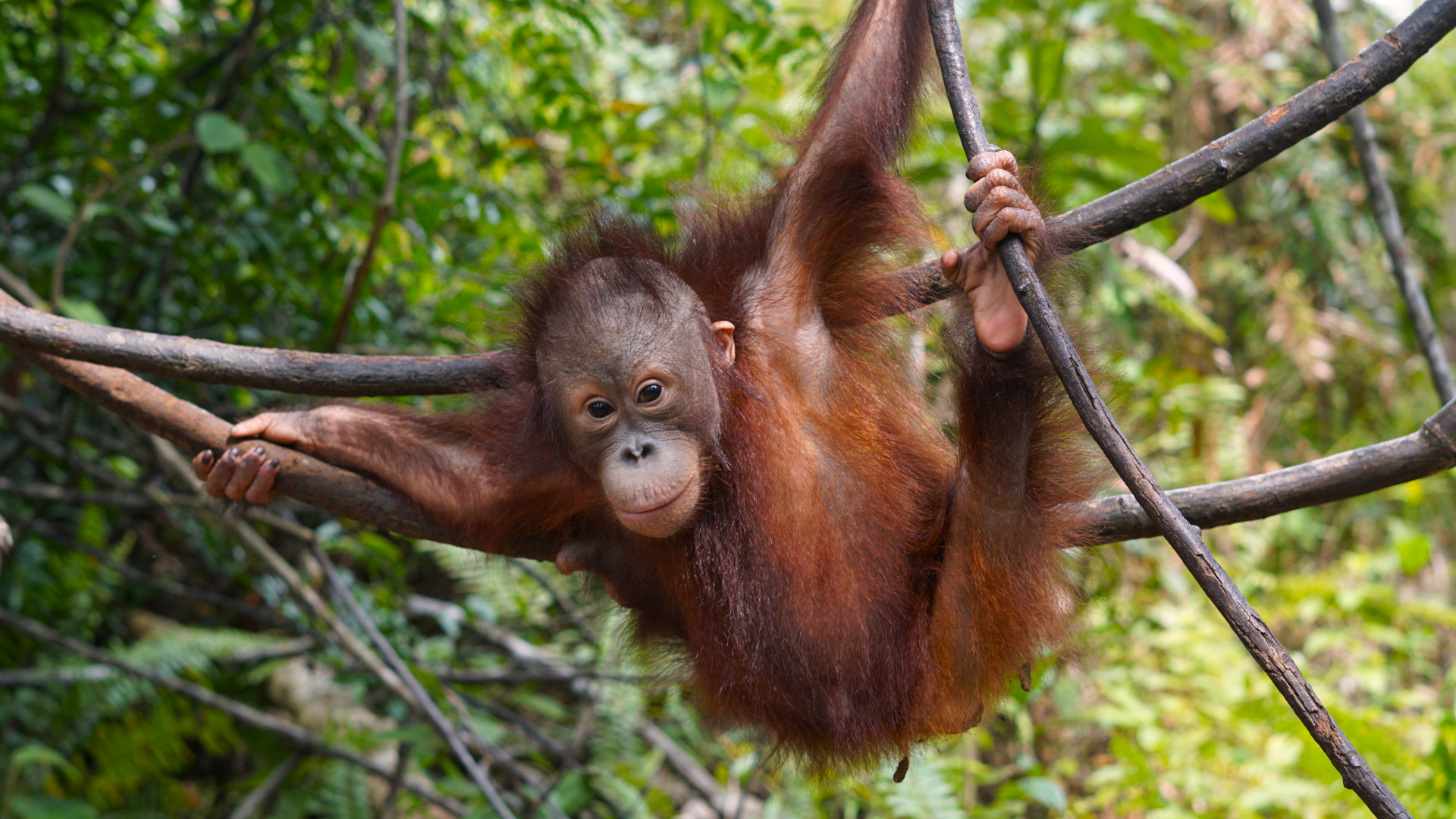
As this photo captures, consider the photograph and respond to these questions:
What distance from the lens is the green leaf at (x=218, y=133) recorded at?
2.62m

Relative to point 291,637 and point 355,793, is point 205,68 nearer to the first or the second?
point 291,637

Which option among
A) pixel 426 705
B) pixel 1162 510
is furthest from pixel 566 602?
pixel 1162 510

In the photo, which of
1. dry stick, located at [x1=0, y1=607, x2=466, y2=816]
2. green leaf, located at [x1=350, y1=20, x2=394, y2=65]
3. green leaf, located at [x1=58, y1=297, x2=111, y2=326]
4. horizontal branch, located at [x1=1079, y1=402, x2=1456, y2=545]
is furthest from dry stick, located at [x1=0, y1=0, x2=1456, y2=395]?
dry stick, located at [x1=0, y1=607, x2=466, y2=816]

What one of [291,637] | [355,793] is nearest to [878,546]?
[355,793]

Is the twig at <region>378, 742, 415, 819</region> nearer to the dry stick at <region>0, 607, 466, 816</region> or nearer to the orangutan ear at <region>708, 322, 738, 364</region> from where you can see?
the dry stick at <region>0, 607, 466, 816</region>

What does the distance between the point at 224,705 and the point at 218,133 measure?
220 centimetres

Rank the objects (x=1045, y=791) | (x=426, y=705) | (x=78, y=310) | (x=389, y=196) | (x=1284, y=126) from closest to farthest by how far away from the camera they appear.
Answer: (x=1284, y=126)
(x=78, y=310)
(x=389, y=196)
(x=426, y=705)
(x=1045, y=791)

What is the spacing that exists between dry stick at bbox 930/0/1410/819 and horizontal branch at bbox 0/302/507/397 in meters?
1.21

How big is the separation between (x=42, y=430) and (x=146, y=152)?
119 centimetres

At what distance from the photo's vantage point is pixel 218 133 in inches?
104

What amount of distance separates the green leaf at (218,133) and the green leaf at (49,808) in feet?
7.79

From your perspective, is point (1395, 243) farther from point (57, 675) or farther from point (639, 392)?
point (57, 675)

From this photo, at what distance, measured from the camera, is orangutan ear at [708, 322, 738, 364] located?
2182mm

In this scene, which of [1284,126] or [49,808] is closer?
[1284,126]
